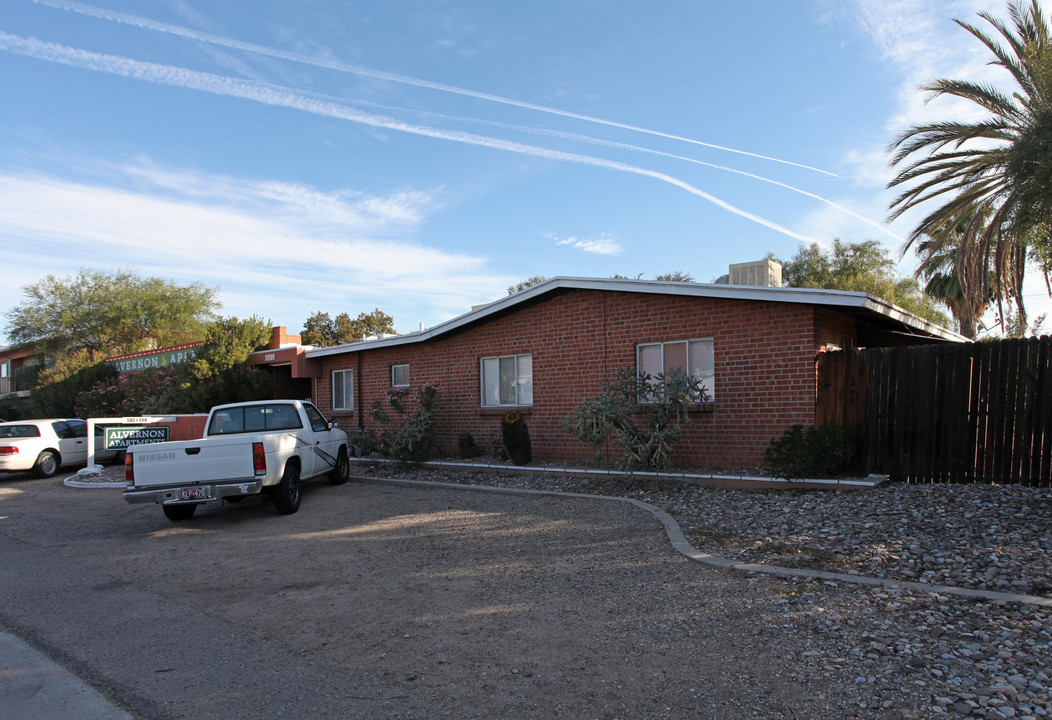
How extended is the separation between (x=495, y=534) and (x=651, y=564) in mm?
2216

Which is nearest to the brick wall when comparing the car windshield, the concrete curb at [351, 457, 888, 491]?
the concrete curb at [351, 457, 888, 491]

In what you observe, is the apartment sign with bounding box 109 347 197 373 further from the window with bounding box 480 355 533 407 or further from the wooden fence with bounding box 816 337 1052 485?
the wooden fence with bounding box 816 337 1052 485

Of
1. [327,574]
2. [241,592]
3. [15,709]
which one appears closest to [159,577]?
[241,592]

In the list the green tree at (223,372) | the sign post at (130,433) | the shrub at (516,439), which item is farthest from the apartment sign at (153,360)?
the shrub at (516,439)

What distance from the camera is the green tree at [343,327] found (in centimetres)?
4759

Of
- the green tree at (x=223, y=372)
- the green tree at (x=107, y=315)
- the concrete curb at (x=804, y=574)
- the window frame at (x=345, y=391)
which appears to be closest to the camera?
the concrete curb at (x=804, y=574)

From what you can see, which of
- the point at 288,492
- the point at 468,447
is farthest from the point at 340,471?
the point at 468,447

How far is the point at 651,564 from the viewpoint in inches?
245

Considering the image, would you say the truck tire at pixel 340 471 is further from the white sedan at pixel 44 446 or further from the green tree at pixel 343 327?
the green tree at pixel 343 327

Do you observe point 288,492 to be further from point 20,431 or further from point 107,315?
point 107,315

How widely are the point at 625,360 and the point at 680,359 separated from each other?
1.06 metres

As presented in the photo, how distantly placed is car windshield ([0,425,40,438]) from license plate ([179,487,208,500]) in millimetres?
11262

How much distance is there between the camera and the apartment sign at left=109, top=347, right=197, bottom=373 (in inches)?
923

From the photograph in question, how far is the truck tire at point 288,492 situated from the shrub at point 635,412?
4.36 m
